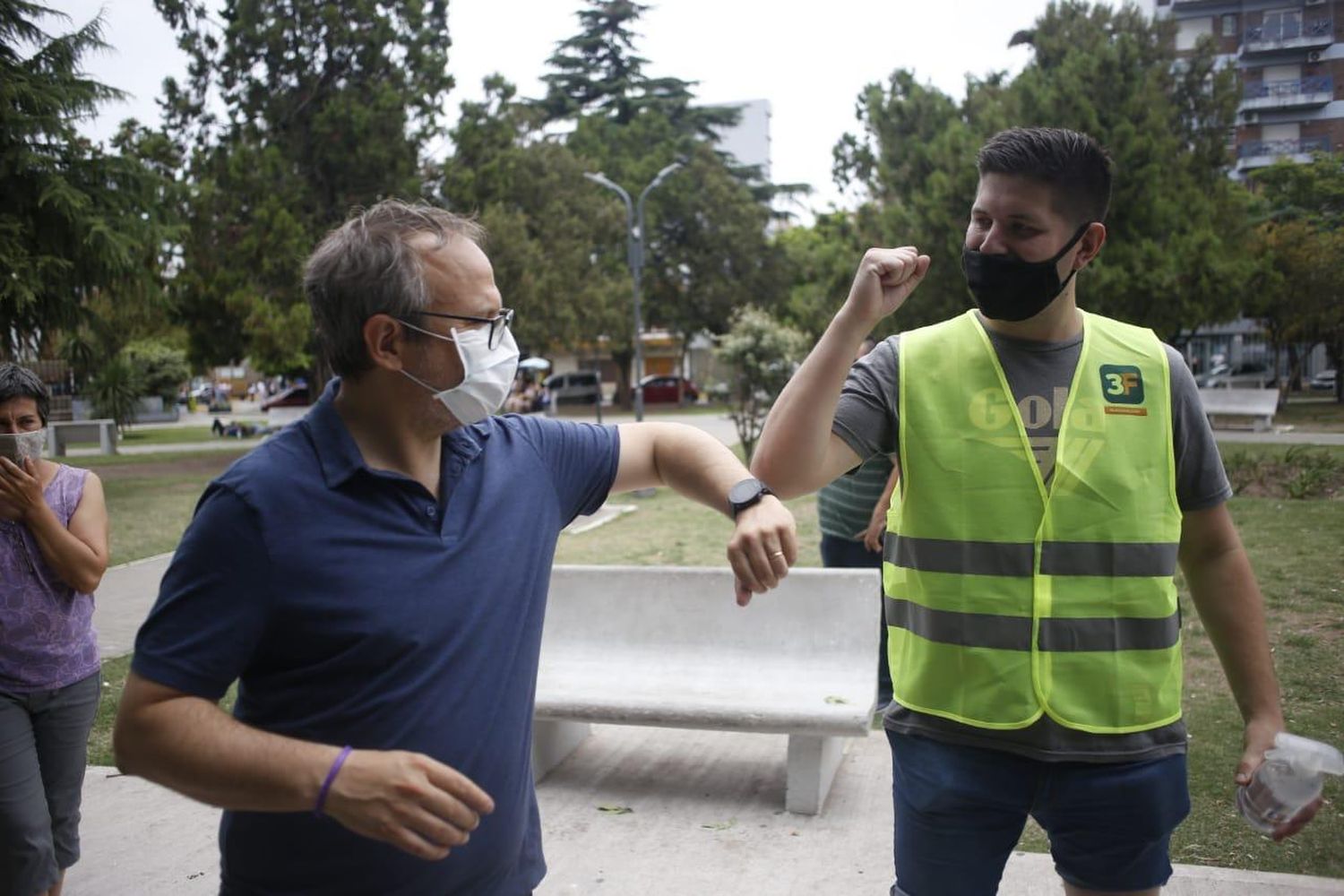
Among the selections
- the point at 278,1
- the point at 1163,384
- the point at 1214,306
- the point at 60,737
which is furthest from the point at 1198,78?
the point at 278,1

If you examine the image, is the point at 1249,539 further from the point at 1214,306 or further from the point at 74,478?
the point at 74,478

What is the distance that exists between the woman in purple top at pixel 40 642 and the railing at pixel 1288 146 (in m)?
5.96

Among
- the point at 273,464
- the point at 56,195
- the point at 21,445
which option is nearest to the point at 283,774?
the point at 273,464

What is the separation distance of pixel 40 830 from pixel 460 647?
2125mm

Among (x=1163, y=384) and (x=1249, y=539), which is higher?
(x=1163, y=384)

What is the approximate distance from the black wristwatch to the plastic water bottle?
1.18 meters

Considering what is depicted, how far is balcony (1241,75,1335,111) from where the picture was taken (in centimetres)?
565

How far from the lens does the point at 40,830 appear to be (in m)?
3.25

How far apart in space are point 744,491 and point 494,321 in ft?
1.83

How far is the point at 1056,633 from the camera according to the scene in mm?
2199

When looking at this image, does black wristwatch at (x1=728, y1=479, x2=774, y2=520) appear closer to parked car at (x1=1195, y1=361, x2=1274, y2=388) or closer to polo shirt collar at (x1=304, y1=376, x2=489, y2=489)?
polo shirt collar at (x1=304, y1=376, x2=489, y2=489)

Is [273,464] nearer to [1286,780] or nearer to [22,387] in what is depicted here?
[1286,780]

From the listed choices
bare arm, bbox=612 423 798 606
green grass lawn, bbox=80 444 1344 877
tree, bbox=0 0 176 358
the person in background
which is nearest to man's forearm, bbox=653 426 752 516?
bare arm, bbox=612 423 798 606

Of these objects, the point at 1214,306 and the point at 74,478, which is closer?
the point at 74,478
